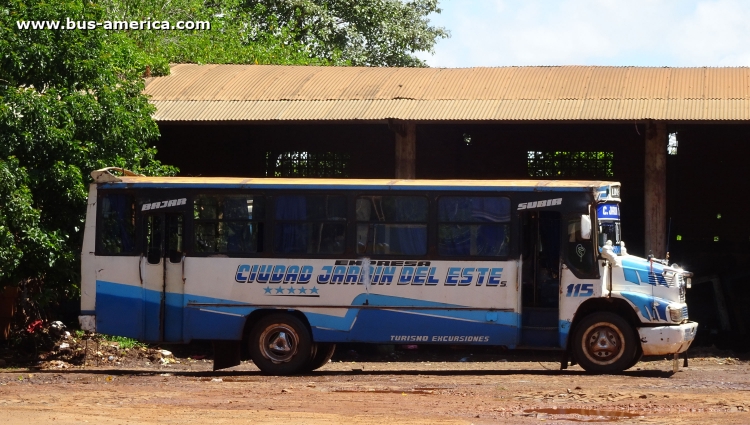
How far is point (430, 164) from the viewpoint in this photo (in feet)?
78.3

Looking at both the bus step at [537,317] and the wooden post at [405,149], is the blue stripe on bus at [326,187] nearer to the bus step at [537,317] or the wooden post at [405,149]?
the bus step at [537,317]

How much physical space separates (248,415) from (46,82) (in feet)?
29.2

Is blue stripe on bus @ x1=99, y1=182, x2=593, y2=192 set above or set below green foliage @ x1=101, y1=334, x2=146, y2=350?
above

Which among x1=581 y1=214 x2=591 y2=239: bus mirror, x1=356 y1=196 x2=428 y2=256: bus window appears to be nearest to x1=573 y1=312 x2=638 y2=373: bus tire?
x1=581 y1=214 x2=591 y2=239: bus mirror

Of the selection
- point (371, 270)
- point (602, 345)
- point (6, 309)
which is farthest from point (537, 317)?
point (6, 309)

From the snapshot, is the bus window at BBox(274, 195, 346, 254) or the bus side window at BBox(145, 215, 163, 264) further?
the bus side window at BBox(145, 215, 163, 264)

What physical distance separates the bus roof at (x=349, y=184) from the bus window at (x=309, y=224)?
0.60 feet

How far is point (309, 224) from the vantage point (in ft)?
43.5

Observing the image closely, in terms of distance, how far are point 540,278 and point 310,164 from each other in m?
11.8

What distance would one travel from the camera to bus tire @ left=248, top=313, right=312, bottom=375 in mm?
13266

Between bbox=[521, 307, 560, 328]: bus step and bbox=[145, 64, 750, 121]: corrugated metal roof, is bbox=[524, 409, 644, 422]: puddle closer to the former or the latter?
bbox=[521, 307, 560, 328]: bus step

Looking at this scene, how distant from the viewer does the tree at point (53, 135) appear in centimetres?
1487

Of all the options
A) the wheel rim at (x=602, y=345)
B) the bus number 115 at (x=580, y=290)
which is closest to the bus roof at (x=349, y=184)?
the bus number 115 at (x=580, y=290)

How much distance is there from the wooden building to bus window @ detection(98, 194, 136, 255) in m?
4.72
